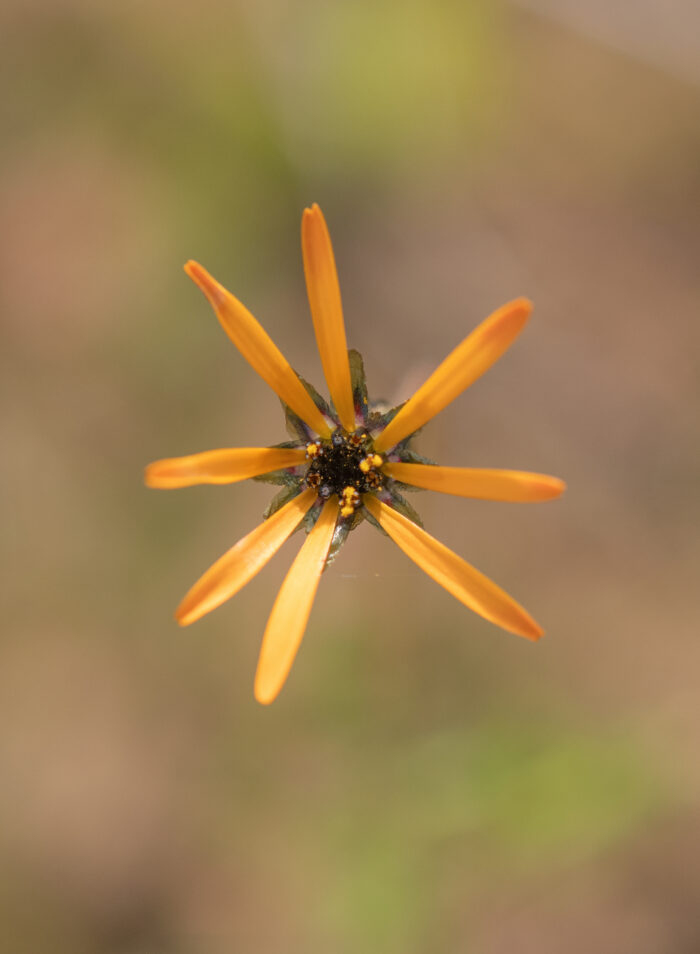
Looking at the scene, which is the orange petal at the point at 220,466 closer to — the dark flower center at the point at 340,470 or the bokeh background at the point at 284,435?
the dark flower center at the point at 340,470

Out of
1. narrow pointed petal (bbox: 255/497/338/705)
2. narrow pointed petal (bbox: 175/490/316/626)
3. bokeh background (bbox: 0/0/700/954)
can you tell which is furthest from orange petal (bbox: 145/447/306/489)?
bokeh background (bbox: 0/0/700/954)

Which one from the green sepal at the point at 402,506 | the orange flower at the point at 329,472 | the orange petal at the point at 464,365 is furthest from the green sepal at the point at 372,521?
the orange petal at the point at 464,365

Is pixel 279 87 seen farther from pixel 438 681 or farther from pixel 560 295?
pixel 438 681

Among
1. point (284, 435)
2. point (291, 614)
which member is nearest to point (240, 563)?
point (291, 614)

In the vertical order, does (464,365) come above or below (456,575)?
above

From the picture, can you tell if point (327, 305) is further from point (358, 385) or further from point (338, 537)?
point (338, 537)

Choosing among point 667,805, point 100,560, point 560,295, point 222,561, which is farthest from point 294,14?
point 667,805

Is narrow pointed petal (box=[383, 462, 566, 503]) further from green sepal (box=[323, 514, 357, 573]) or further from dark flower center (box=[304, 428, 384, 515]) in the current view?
green sepal (box=[323, 514, 357, 573])
